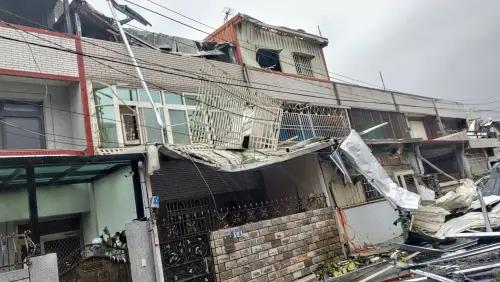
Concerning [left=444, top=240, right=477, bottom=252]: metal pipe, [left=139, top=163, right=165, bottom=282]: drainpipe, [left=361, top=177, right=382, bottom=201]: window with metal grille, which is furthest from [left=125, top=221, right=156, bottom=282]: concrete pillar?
[left=361, top=177, right=382, bottom=201]: window with metal grille

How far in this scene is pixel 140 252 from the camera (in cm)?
666

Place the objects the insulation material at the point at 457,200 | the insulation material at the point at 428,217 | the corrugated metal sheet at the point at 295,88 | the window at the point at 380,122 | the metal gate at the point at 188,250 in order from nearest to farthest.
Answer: the metal gate at the point at 188,250, the insulation material at the point at 428,217, the insulation material at the point at 457,200, the corrugated metal sheet at the point at 295,88, the window at the point at 380,122

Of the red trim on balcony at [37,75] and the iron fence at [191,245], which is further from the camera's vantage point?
the red trim on balcony at [37,75]

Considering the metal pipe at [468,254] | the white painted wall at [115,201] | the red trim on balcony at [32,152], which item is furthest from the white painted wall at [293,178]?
the red trim on balcony at [32,152]

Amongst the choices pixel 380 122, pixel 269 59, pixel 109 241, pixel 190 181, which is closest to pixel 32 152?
pixel 109 241

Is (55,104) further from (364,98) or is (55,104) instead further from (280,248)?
(364,98)

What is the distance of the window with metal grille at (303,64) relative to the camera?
15.3 m

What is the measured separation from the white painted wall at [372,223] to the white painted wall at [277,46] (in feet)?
20.4

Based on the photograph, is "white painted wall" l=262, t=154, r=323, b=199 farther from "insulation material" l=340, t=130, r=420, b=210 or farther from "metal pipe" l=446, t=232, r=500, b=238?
"metal pipe" l=446, t=232, r=500, b=238

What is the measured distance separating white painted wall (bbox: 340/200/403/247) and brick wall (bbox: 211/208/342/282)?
925mm

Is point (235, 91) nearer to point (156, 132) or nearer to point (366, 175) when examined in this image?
point (156, 132)

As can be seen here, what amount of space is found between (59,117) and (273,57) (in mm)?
8482

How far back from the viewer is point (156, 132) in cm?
967

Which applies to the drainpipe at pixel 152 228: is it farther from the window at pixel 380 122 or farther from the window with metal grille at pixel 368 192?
the window at pixel 380 122
